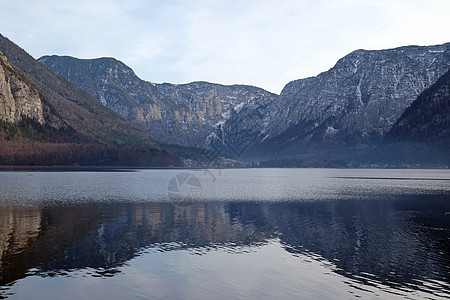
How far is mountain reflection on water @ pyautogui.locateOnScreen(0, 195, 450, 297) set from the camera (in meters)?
43.6

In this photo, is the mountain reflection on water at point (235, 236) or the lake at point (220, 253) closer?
the lake at point (220, 253)

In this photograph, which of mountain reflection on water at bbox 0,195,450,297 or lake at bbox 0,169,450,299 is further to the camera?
mountain reflection on water at bbox 0,195,450,297

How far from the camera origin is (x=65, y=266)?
145 feet

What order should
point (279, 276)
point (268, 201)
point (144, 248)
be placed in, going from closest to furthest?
point (279, 276) → point (144, 248) → point (268, 201)

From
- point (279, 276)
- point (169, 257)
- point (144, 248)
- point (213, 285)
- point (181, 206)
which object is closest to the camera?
point (213, 285)

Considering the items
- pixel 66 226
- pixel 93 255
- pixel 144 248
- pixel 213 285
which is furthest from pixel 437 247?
pixel 66 226

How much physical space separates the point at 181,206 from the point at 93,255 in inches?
2010

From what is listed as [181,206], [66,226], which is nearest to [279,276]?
[66,226]

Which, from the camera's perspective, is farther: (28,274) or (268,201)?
(268,201)

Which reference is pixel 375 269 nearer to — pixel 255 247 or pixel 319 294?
pixel 319 294

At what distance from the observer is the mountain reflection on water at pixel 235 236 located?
43625 mm

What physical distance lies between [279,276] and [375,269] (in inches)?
418

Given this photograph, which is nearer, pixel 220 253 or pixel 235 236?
pixel 220 253

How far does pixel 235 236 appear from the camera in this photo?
208 feet
